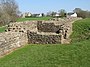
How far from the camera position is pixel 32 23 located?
2453cm

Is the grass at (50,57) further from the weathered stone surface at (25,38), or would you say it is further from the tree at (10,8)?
the tree at (10,8)

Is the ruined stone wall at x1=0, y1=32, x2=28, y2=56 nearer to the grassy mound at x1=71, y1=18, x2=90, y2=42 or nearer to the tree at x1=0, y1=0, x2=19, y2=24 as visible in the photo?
the grassy mound at x1=71, y1=18, x2=90, y2=42

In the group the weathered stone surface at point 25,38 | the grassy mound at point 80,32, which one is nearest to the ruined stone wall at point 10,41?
the weathered stone surface at point 25,38

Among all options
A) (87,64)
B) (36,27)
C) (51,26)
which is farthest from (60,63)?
(36,27)

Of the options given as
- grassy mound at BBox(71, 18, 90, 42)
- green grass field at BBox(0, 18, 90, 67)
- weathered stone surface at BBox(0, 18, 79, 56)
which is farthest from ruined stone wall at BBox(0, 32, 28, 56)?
grassy mound at BBox(71, 18, 90, 42)

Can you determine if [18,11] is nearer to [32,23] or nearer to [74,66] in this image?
[32,23]

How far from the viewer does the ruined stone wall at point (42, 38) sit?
1608 centimetres

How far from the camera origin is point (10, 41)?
543 inches

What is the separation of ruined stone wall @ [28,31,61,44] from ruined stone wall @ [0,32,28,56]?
472 mm

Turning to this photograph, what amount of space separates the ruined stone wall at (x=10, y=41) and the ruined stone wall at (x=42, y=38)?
1.55 ft

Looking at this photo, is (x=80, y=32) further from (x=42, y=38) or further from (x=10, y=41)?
(x=10, y=41)

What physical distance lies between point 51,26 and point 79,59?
11.5 metres

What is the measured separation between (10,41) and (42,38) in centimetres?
312

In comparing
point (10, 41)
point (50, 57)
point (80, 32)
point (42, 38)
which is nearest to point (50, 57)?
point (50, 57)
